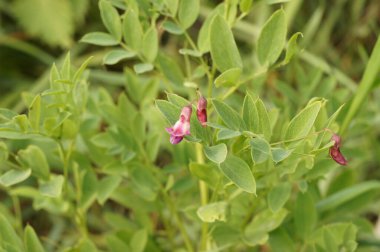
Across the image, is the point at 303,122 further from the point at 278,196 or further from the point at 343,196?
the point at 343,196

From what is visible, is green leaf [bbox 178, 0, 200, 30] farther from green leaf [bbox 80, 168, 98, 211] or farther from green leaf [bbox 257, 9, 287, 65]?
green leaf [bbox 80, 168, 98, 211]

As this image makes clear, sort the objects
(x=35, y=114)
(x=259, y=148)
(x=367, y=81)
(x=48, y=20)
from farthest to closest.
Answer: (x=48, y=20), (x=367, y=81), (x=35, y=114), (x=259, y=148)

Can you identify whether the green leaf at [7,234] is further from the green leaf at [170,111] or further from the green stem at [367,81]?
the green stem at [367,81]

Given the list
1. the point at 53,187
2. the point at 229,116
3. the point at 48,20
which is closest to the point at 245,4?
the point at 229,116

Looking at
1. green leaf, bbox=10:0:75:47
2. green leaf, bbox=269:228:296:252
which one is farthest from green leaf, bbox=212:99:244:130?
green leaf, bbox=10:0:75:47

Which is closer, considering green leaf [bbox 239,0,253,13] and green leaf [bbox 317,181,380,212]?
green leaf [bbox 239,0,253,13]

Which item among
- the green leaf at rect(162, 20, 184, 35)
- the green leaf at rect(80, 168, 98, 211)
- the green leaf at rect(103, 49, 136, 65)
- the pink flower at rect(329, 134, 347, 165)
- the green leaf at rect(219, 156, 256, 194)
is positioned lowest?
the green leaf at rect(80, 168, 98, 211)
